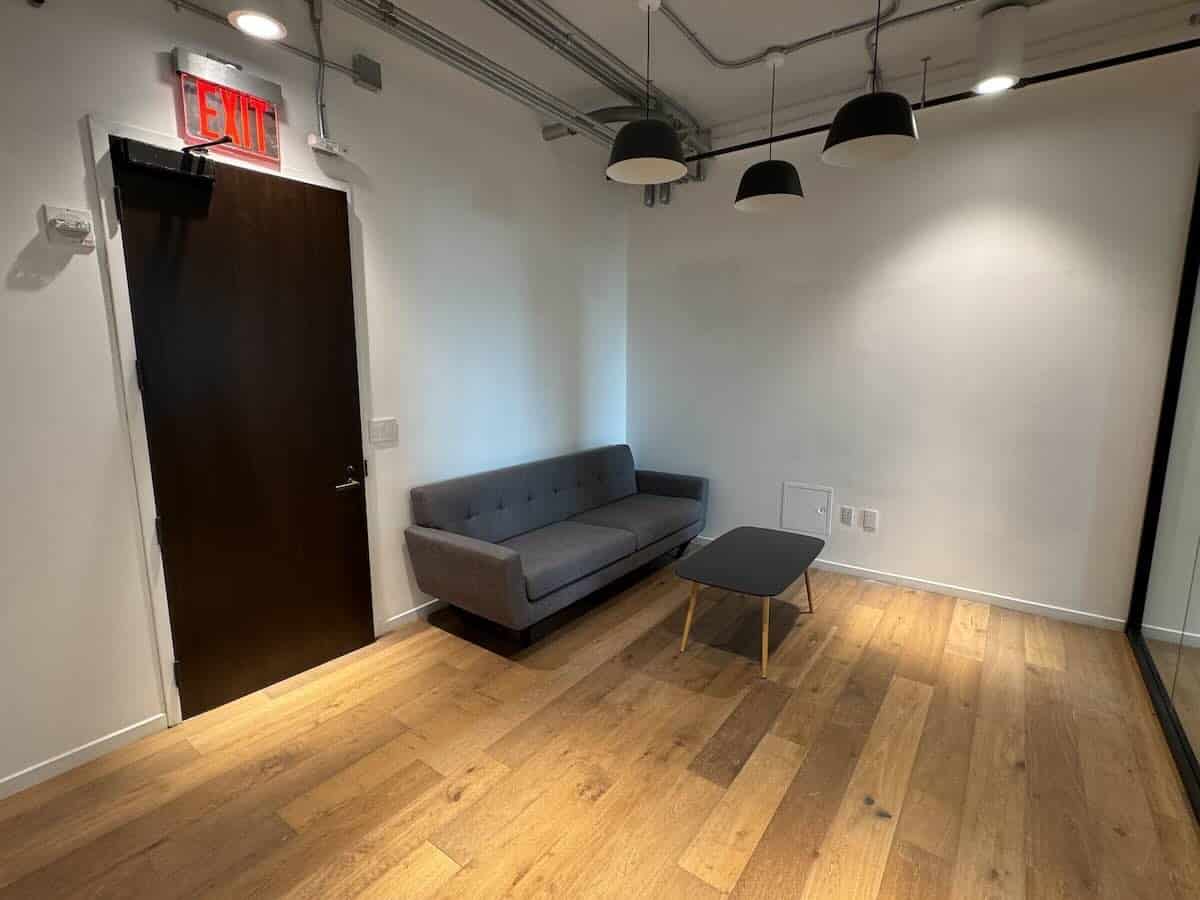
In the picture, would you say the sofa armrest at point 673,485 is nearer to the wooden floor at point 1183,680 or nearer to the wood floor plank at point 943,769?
the wood floor plank at point 943,769

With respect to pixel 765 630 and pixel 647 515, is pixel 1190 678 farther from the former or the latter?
pixel 647 515

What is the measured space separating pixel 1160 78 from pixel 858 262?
4.92 ft

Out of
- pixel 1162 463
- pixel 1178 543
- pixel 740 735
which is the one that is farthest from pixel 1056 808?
pixel 1162 463

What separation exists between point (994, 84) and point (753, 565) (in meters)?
2.57

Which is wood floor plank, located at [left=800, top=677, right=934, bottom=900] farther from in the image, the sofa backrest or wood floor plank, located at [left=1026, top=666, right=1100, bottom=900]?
the sofa backrest

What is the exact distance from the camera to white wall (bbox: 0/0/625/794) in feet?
6.25

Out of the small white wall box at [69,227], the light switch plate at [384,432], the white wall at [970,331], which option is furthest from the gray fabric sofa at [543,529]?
the small white wall box at [69,227]

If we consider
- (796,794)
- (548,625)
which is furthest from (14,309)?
(796,794)

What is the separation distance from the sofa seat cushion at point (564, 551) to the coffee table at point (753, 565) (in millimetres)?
454

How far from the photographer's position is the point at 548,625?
10.6 ft

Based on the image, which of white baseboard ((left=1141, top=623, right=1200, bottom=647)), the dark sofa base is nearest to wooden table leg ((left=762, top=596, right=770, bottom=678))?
the dark sofa base

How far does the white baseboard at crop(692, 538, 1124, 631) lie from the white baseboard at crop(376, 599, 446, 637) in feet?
8.69

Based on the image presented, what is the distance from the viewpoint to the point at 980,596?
348cm

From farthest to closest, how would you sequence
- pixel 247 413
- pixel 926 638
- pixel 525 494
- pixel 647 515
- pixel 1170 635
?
pixel 647 515 < pixel 525 494 < pixel 926 638 < pixel 1170 635 < pixel 247 413
